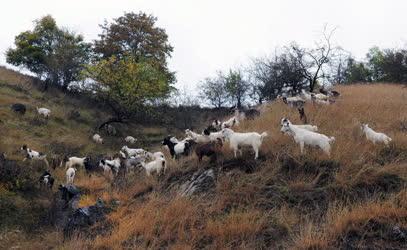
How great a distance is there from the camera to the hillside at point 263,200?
758 cm

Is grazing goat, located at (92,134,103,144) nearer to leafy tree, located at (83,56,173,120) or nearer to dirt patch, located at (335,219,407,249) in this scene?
leafy tree, located at (83,56,173,120)

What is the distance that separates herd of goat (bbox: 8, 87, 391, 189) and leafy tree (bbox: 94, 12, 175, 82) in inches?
691

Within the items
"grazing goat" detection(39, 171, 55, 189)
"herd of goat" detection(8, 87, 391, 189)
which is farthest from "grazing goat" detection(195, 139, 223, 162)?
"grazing goat" detection(39, 171, 55, 189)

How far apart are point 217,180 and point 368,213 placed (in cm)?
347

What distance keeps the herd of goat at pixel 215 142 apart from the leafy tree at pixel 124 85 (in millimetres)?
9024

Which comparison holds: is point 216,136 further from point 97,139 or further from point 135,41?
point 135,41

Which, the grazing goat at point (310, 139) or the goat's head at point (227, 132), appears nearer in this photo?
the grazing goat at point (310, 139)

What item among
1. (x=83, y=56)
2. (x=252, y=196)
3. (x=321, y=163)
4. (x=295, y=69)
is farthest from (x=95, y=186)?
(x=83, y=56)

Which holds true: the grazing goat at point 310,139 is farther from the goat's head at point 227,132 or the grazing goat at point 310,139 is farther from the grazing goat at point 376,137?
the goat's head at point 227,132

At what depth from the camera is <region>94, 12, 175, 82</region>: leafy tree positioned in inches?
1372

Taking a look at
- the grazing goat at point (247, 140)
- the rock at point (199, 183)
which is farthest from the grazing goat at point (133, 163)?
the grazing goat at point (247, 140)

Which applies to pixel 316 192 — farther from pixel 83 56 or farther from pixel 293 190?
pixel 83 56

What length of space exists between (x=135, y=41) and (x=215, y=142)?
25.6 meters

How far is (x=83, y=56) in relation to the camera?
35.2m
